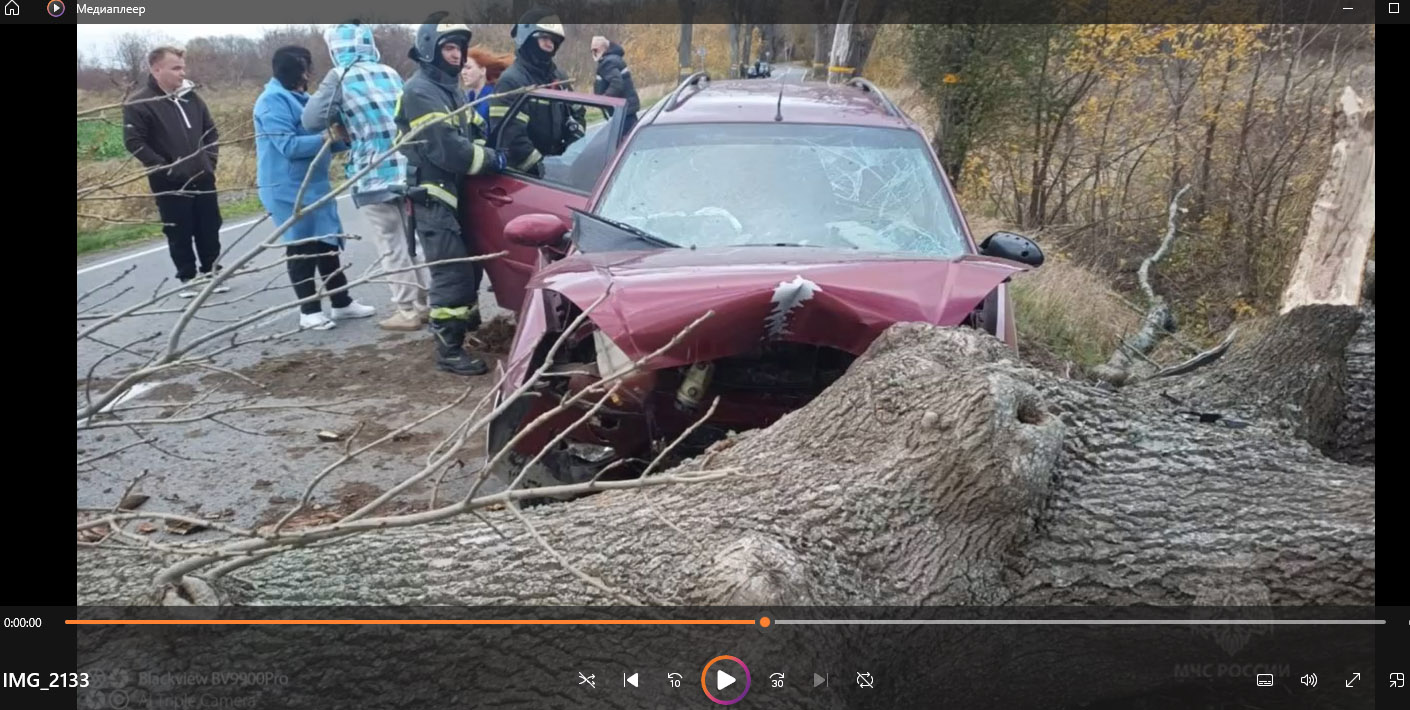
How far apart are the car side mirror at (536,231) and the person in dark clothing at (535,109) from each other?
5.16 feet

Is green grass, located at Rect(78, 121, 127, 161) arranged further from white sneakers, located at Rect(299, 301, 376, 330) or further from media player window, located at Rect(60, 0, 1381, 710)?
white sneakers, located at Rect(299, 301, 376, 330)

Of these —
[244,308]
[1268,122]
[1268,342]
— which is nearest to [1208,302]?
[1268,122]

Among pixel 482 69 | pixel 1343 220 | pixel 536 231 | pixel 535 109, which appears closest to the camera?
pixel 536 231

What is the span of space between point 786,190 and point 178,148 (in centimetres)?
467

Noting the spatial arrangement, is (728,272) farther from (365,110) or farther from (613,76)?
(613,76)

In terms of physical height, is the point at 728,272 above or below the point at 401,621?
above

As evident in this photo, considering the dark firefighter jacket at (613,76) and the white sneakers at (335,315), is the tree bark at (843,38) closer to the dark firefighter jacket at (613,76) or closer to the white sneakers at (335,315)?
the dark firefighter jacket at (613,76)

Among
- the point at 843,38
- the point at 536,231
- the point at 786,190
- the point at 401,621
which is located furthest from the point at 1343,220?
the point at 843,38

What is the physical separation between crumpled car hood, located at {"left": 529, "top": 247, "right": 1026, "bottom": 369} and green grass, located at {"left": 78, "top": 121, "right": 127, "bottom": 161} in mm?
1297

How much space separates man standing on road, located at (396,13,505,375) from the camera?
5.02m

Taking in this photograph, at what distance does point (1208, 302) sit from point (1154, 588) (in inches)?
276

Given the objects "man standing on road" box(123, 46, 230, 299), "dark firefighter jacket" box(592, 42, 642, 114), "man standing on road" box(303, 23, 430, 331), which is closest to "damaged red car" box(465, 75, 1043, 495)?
"man standing on road" box(303, 23, 430, 331)

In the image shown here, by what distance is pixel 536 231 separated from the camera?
12.4 ft

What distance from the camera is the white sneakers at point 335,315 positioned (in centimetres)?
630
